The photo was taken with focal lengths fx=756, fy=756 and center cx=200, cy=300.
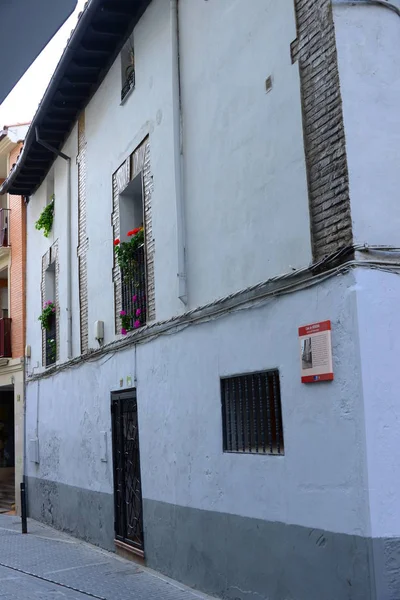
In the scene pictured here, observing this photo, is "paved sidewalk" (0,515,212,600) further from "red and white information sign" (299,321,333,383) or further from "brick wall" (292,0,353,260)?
"brick wall" (292,0,353,260)

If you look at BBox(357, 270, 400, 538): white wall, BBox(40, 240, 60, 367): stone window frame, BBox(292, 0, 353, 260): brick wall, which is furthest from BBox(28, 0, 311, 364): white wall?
BBox(40, 240, 60, 367): stone window frame

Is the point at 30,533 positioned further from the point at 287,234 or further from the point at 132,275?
the point at 287,234

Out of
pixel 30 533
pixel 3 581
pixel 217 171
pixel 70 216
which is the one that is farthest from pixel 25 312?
pixel 217 171

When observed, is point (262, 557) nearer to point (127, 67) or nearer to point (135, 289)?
point (135, 289)

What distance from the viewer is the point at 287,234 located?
22.2ft

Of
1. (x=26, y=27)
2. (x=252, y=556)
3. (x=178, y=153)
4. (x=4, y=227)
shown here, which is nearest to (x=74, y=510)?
(x=252, y=556)

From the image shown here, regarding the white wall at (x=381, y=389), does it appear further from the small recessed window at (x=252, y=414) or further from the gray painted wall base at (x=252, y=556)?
the small recessed window at (x=252, y=414)

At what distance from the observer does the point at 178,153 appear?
896cm

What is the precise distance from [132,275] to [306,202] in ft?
14.5

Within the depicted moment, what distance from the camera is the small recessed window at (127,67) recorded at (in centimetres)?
1097

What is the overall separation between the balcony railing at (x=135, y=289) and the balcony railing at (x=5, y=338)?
7.74m

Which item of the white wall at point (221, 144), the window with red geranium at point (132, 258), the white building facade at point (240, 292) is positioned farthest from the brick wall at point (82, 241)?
the window with red geranium at point (132, 258)

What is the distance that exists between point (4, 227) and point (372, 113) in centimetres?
1397

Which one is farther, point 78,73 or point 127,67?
point 78,73
